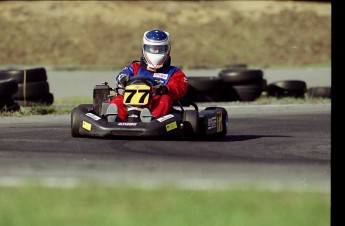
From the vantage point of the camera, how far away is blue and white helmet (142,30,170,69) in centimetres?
1122

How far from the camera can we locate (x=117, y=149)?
375 inches

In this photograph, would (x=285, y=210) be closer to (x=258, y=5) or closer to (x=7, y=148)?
(x=7, y=148)

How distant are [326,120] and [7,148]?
6034 mm

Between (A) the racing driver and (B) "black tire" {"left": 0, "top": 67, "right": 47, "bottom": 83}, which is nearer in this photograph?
(A) the racing driver

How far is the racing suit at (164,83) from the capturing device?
10766mm

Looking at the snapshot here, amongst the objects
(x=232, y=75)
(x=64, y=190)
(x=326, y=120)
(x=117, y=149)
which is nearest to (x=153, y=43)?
(x=117, y=149)

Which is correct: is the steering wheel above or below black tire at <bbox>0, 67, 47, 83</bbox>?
above

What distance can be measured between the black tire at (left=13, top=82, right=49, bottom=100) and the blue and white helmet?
15.7ft

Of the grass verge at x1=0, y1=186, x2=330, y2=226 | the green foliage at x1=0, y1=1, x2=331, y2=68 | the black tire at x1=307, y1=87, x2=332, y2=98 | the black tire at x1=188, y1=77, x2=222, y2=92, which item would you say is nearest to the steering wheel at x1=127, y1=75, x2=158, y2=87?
the grass verge at x1=0, y1=186, x2=330, y2=226

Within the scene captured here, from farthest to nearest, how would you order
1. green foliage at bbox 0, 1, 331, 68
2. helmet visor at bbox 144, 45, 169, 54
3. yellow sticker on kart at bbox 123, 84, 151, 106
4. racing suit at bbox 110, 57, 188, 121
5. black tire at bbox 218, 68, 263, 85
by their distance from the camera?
green foliage at bbox 0, 1, 331, 68, black tire at bbox 218, 68, 263, 85, helmet visor at bbox 144, 45, 169, 54, racing suit at bbox 110, 57, 188, 121, yellow sticker on kart at bbox 123, 84, 151, 106

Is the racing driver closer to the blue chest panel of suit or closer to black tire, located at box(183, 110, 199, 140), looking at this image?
the blue chest panel of suit

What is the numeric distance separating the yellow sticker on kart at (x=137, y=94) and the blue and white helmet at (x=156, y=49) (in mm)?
595

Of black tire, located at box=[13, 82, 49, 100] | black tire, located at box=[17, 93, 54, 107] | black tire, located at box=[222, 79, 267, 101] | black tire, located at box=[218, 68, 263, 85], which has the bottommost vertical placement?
black tire, located at box=[222, 79, 267, 101]

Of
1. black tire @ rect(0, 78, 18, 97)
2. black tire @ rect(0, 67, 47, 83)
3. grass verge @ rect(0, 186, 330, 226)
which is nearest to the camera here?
grass verge @ rect(0, 186, 330, 226)
